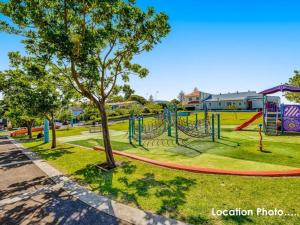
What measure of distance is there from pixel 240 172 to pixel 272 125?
40.2 feet

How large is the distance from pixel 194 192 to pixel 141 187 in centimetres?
182

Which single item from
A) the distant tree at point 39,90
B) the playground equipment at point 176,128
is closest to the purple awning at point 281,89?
the playground equipment at point 176,128

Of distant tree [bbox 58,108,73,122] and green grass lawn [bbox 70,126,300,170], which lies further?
distant tree [bbox 58,108,73,122]

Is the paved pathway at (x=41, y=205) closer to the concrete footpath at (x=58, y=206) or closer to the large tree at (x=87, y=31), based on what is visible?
the concrete footpath at (x=58, y=206)

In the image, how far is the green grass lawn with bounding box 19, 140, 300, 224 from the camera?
4956 millimetres

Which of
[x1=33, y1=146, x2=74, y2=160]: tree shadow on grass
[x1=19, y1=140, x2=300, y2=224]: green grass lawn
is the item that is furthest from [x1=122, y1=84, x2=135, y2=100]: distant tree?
[x1=33, y1=146, x2=74, y2=160]: tree shadow on grass

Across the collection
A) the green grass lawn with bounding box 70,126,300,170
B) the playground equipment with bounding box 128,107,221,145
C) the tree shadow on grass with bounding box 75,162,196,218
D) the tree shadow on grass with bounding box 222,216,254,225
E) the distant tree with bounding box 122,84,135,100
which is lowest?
the tree shadow on grass with bounding box 75,162,196,218

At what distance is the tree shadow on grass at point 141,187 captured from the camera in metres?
5.67

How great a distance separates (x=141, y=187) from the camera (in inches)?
274

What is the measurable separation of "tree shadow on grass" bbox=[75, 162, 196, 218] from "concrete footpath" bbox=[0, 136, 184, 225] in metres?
0.39

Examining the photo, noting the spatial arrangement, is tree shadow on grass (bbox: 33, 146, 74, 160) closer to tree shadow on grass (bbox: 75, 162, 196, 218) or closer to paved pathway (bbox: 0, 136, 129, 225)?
paved pathway (bbox: 0, 136, 129, 225)

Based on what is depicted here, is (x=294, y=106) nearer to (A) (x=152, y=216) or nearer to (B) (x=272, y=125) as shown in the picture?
(B) (x=272, y=125)

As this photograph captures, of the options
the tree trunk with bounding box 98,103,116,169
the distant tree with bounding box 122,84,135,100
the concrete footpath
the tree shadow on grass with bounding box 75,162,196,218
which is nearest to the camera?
the concrete footpath

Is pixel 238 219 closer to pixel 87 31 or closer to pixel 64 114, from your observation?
pixel 87 31
